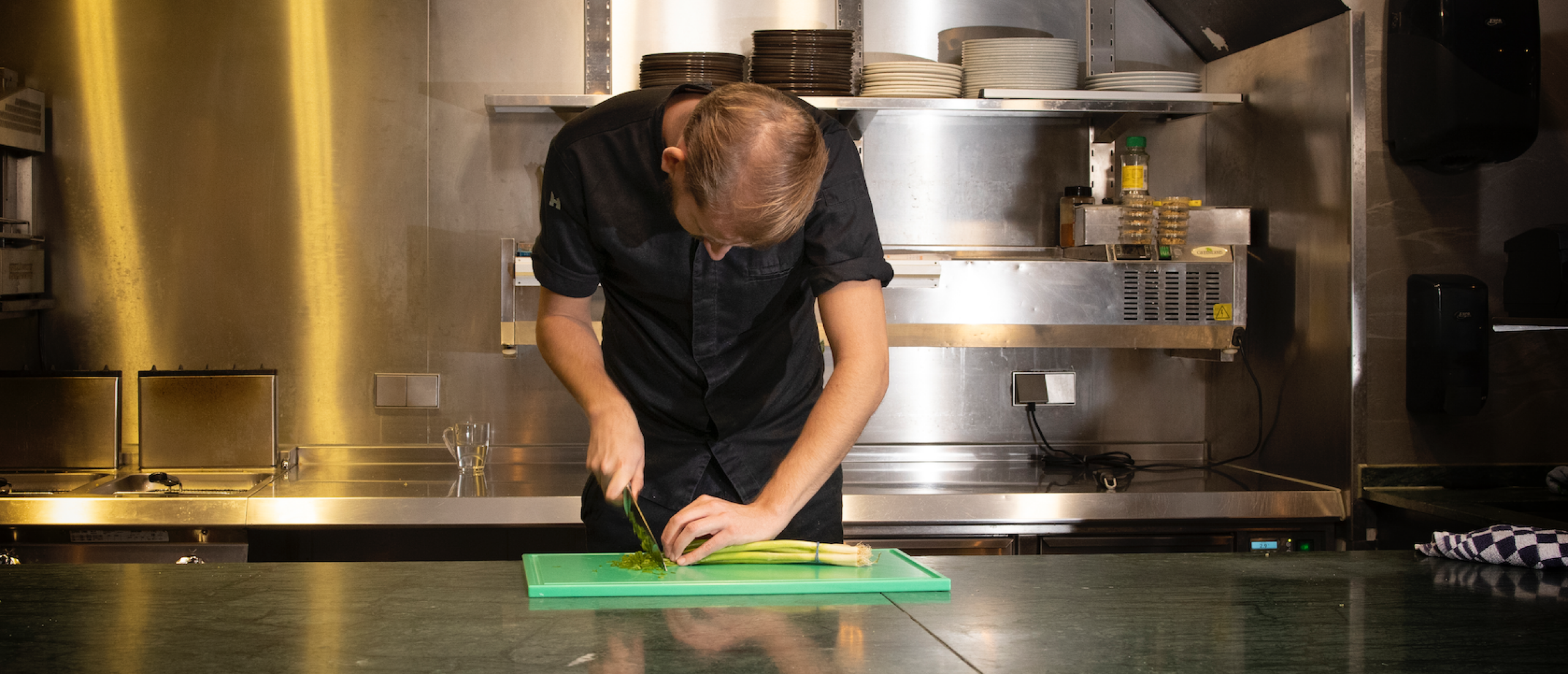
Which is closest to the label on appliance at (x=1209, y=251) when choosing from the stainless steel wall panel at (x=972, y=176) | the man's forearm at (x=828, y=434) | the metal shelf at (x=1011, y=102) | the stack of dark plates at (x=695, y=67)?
the metal shelf at (x=1011, y=102)

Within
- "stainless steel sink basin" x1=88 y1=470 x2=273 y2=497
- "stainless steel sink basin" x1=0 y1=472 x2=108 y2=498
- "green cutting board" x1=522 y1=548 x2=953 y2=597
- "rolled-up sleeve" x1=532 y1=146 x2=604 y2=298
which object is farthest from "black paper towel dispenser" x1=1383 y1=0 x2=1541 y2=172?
"stainless steel sink basin" x1=0 y1=472 x2=108 y2=498

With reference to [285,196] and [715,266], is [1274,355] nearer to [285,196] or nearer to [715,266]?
[715,266]

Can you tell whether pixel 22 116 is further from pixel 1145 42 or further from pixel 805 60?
pixel 1145 42

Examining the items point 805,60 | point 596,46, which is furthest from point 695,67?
point 596,46

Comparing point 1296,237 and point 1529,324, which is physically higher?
point 1296,237

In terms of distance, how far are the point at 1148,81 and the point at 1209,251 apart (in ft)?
1.63

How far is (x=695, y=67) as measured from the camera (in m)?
3.11

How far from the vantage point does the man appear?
144 cm

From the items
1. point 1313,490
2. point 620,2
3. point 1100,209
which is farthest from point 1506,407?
point 620,2

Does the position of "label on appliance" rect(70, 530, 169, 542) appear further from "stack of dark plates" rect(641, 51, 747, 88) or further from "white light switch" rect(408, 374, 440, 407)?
"stack of dark plates" rect(641, 51, 747, 88)

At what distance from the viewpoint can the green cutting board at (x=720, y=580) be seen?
1.48 meters

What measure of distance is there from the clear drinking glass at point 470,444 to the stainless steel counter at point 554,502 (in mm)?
46

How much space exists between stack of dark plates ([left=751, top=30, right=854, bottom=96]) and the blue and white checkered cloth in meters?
1.90

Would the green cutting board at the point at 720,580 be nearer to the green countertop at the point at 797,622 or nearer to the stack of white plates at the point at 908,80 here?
the green countertop at the point at 797,622
